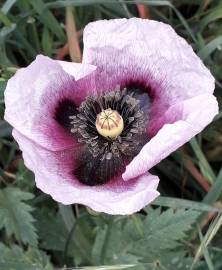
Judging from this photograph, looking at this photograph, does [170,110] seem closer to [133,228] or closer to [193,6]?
[133,228]

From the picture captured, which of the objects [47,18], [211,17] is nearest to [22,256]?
[47,18]

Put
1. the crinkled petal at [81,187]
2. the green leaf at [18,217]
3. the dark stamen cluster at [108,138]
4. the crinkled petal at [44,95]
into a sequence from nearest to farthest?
the crinkled petal at [81,187] < the crinkled petal at [44,95] < the dark stamen cluster at [108,138] < the green leaf at [18,217]

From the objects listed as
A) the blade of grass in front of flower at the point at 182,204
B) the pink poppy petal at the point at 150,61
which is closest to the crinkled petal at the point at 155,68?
the pink poppy petal at the point at 150,61

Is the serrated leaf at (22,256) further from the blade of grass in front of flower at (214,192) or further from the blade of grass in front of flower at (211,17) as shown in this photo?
the blade of grass in front of flower at (211,17)

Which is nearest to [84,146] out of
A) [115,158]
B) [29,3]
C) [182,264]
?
[115,158]

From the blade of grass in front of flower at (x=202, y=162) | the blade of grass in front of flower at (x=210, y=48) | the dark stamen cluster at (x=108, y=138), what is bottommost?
the blade of grass in front of flower at (x=202, y=162)

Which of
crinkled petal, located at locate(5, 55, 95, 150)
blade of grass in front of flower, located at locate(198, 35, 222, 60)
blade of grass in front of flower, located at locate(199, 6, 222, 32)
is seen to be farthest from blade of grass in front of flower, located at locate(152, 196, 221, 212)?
blade of grass in front of flower, located at locate(199, 6, 222, 32)
